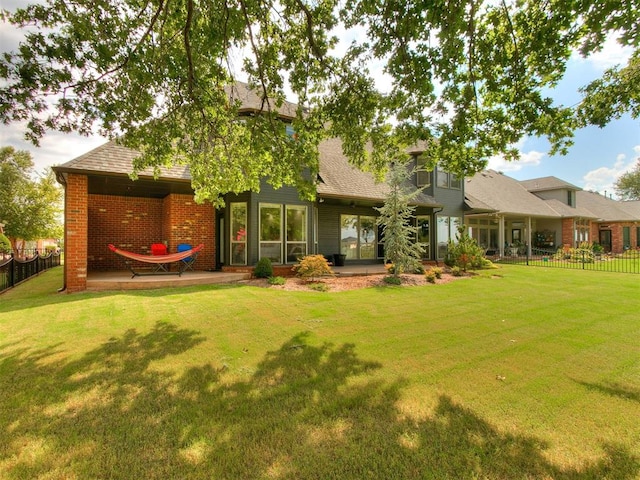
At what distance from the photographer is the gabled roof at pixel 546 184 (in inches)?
948

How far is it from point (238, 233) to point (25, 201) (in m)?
20.1

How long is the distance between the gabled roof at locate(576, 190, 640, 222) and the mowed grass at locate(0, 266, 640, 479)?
1074 inches

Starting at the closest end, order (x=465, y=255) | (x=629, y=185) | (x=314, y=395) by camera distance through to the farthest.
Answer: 1. (x=314, y=395)
2. (x=465, y=255)
3. (x=629, y=185)

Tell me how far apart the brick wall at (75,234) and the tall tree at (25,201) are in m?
17.7

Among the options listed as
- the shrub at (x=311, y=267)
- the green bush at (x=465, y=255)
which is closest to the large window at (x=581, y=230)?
the green bush at (x=465, y=255)

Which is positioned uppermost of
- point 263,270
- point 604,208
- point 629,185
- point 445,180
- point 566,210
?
point 629,185

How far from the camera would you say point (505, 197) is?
20250 millimetres

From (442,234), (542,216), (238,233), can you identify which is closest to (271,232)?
(238,233)

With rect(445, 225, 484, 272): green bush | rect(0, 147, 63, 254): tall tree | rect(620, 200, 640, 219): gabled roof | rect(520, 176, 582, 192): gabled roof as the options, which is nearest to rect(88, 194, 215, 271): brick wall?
rect(445, 225, 484, 272): green bush

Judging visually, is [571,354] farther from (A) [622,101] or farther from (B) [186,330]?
(B) [186,330]

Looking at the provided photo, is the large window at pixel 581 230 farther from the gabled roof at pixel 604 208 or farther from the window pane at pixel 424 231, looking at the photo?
the window pane at pixel 424 231

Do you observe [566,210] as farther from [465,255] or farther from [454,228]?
[465,255]

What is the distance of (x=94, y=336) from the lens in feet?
14.1

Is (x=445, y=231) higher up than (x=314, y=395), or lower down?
higher up
